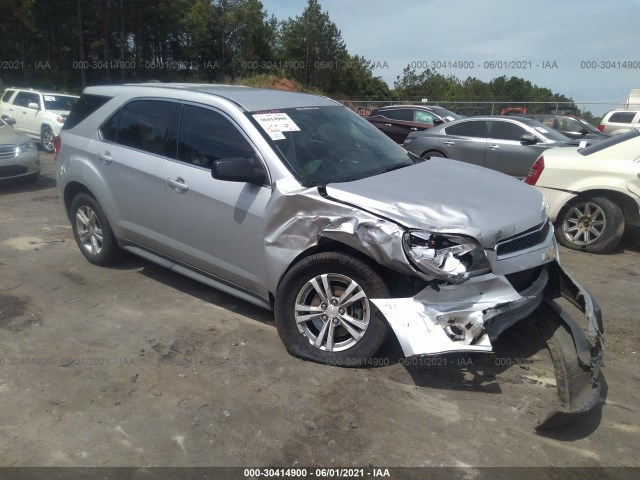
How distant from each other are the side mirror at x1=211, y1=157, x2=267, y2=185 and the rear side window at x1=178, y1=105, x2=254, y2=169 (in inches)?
8.5

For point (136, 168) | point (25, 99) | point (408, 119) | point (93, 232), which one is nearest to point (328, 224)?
point (136, 168)

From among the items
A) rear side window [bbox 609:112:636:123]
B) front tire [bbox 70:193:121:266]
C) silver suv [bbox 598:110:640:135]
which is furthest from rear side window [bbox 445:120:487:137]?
rear side window [bbox 609:112:636:123]

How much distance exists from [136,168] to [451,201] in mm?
2796

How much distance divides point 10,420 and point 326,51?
4883cm

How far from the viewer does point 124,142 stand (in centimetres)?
470

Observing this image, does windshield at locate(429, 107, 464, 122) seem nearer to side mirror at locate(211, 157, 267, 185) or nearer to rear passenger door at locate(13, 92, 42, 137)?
rear passenger door at locate(13, 92, 42, 137)

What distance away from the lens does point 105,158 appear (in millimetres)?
4785

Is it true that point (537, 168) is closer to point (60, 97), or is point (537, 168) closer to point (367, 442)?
point (367, 442)

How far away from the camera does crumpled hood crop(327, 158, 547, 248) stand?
10.1 feet

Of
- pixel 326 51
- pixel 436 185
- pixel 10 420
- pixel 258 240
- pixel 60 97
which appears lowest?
pixel 10 420

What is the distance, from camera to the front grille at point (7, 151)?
9.01 meters

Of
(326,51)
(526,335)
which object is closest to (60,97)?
(526,335)

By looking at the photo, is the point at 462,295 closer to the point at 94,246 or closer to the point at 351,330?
the point at 351,330

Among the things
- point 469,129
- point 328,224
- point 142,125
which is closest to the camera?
point 328,224
